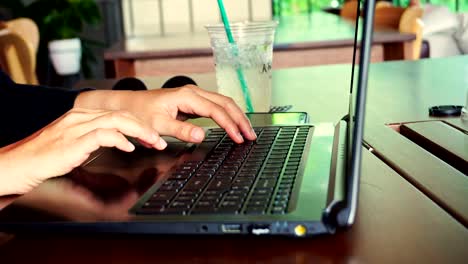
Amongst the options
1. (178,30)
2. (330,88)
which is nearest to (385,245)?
(330,88)

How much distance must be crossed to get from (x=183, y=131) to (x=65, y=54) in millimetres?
5051

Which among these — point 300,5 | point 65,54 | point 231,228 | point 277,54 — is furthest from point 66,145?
point 300,5

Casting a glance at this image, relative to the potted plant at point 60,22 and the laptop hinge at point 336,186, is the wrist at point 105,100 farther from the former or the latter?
the potted plant at point 60,22

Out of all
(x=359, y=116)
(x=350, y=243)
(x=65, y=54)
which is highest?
(x=359, y=116)

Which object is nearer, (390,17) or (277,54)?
(277,54)

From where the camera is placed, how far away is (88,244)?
65 cm

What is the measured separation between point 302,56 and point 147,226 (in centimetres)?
209

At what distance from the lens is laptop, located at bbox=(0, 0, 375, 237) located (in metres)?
0.62

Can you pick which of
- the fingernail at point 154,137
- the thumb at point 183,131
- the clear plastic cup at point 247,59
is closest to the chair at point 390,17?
the clear plastic cup at point 247,59

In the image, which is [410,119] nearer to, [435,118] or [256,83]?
[435,118]

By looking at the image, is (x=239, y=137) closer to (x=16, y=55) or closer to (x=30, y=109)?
(x=30, y=109)

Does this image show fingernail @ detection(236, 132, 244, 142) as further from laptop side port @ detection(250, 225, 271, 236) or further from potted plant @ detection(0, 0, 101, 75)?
potted plant @ detection(0, 0, 101, 75)

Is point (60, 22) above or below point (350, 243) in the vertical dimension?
below

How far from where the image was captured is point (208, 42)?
2.83 m
